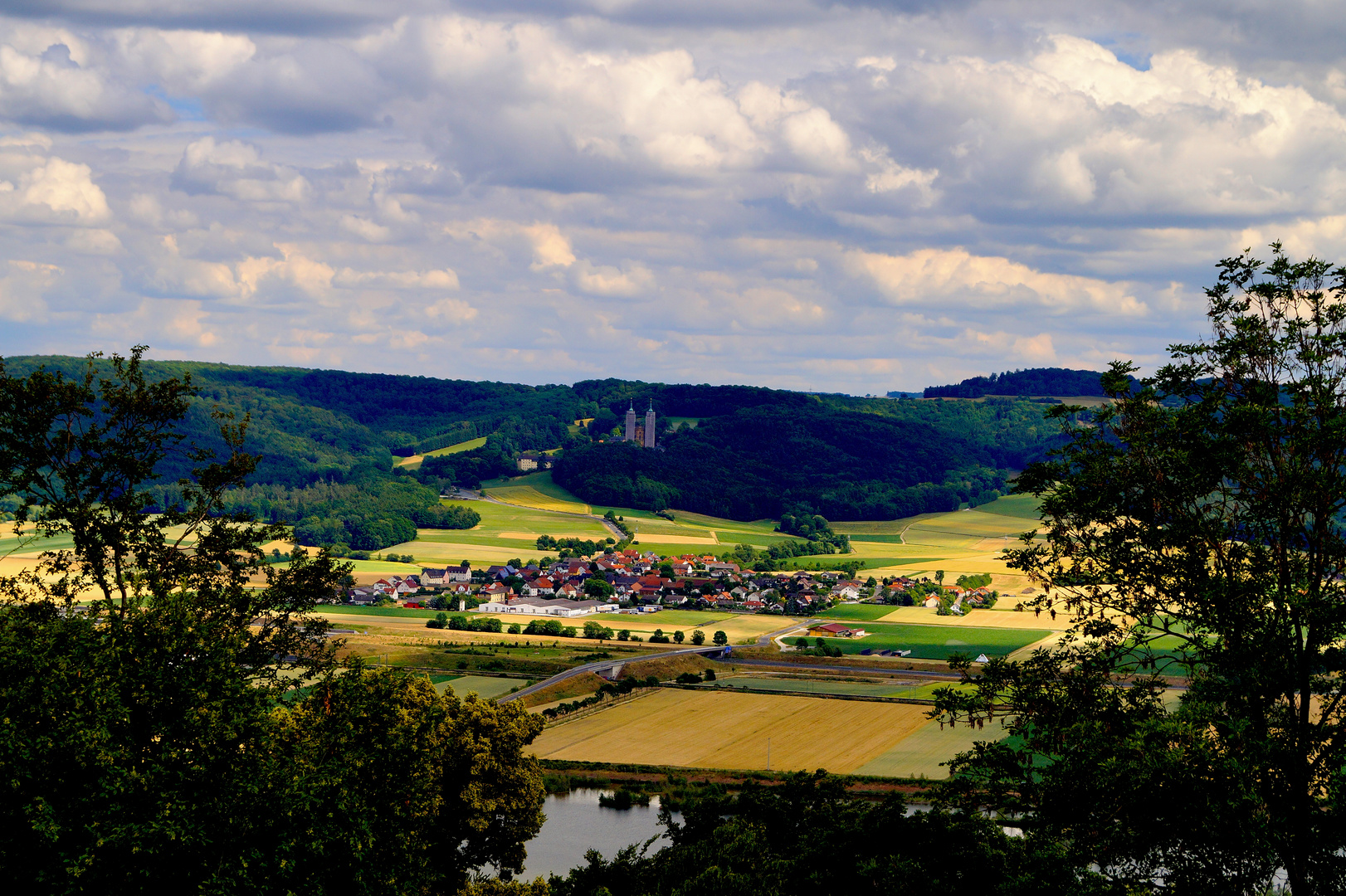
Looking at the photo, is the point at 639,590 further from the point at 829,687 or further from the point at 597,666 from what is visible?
the point at 829,687

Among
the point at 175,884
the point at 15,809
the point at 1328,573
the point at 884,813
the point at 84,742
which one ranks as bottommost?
the point at 884,813

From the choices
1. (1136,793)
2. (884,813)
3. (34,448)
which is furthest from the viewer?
(884,813)

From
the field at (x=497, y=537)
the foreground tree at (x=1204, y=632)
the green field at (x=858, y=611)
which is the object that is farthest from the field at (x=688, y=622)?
the foreground tree at (x=1204, y=632)

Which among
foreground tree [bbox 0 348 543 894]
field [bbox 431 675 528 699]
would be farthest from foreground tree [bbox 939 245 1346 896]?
field [bbox 431 675 528 699]

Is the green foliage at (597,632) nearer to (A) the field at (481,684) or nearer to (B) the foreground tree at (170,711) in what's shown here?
(A) the field at (481,684)

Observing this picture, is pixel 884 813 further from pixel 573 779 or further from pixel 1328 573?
pixel 573 779

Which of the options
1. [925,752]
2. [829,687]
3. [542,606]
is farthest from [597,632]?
[925,752]

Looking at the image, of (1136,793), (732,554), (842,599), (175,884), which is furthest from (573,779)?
(732,554)
